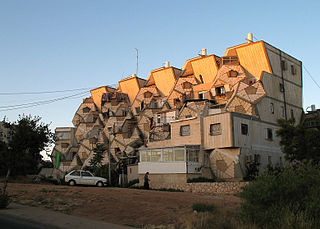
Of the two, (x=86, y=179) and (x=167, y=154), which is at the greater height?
(x=167, y=154)

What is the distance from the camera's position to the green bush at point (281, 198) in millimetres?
12781

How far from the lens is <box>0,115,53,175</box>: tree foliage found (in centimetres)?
1978

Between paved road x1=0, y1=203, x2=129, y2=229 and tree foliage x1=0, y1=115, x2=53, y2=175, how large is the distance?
3.88 m

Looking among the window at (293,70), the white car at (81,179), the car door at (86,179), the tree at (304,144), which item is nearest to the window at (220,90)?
the window at (293,70)

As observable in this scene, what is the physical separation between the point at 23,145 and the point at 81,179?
A: 48.3ft

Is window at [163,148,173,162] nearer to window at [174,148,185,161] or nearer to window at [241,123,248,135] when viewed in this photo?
window at [174,148,185,161]

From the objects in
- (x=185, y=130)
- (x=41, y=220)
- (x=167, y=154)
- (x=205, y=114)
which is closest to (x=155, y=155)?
(x=167, y=154)

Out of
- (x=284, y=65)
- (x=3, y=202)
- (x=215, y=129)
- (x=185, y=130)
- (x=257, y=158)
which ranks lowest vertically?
(x=3, y=202)

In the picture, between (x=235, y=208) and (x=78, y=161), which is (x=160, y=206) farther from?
(x=78, y=161)

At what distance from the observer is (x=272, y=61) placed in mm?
47344

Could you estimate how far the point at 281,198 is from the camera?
13.5m

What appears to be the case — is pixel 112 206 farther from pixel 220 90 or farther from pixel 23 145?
pixel 220 90

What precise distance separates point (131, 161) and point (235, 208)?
39.3m

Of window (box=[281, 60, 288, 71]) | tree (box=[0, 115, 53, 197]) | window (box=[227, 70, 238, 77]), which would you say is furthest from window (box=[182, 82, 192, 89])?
tree (box=[0, 115, 53, 197])
